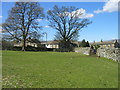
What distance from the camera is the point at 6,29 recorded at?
3922 centimetres

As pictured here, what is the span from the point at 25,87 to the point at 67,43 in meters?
44.9

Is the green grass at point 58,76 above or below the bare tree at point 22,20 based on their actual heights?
below

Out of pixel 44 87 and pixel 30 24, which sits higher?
pixel 30 24

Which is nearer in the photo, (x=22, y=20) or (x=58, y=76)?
(x=58, y=76)

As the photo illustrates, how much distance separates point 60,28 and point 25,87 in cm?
4515

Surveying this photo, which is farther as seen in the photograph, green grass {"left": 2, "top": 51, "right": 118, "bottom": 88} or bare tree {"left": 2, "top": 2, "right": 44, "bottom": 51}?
bare tree {"left": 2, "top": 2, "right": 44, "bottom": 51}

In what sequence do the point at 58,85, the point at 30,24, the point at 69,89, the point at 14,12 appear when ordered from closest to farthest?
the point at 69,89
the point at 58,85
the point at 14,12
the point at 30,24

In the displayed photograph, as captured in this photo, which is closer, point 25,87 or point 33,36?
point 25,87

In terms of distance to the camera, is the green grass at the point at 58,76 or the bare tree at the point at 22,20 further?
the bare tree at the point at 22,20

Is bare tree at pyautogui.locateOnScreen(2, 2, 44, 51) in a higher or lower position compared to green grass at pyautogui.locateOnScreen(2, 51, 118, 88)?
higher

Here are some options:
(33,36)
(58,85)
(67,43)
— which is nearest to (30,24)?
(33,36)

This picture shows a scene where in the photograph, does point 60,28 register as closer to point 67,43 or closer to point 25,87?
point 67,43

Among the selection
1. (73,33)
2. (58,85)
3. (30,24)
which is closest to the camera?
(58,85)

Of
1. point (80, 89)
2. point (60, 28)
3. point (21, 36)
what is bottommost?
point (80, 89)
